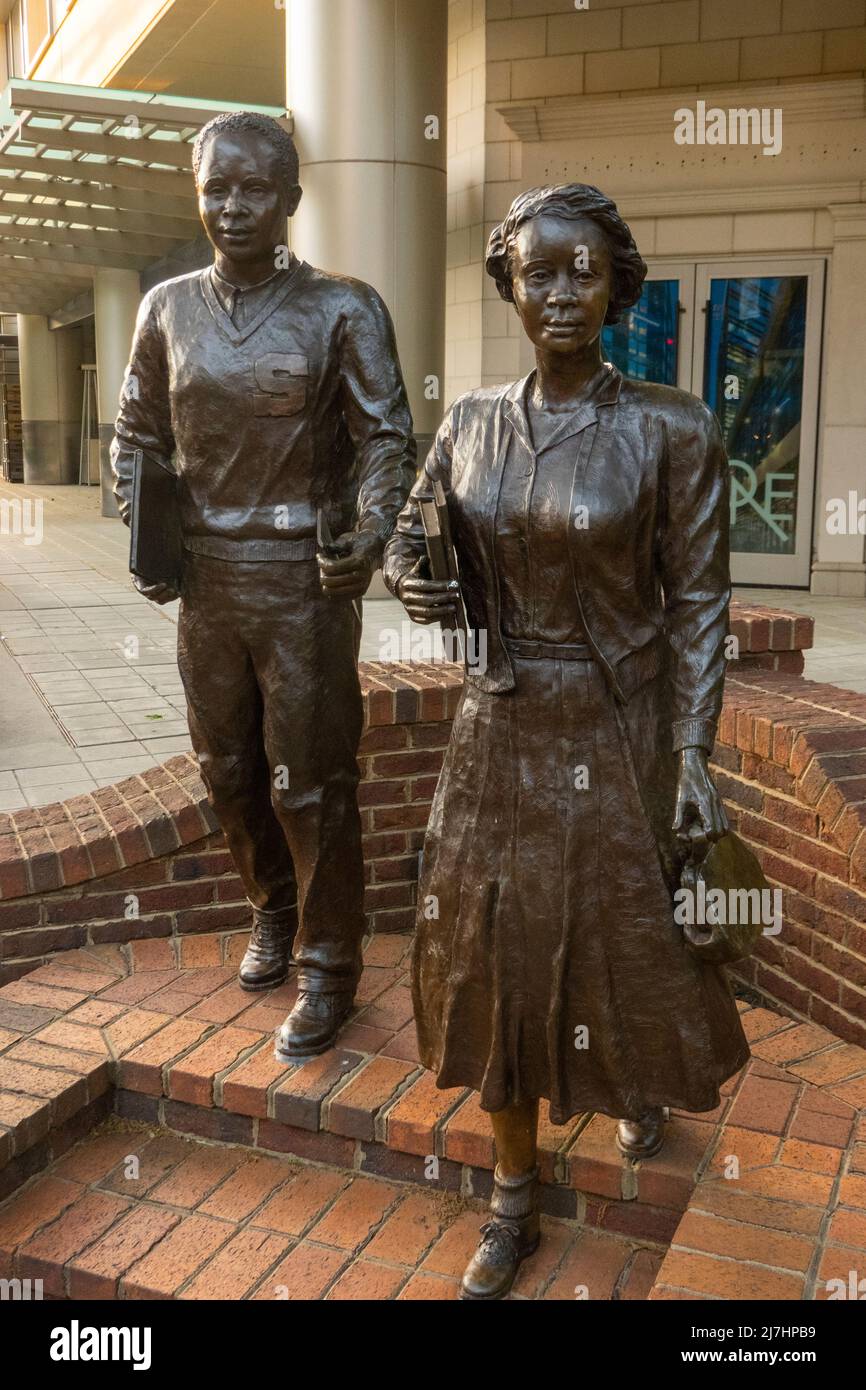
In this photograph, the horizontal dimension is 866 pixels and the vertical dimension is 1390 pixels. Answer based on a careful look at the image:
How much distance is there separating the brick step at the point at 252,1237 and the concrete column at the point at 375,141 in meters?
7.48

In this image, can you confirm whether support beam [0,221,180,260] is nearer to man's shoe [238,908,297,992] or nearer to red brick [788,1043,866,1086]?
man's shoe [238,908,297,992]

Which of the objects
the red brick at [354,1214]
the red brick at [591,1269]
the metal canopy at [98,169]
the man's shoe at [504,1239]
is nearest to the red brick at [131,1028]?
the red brick at [354,1214]

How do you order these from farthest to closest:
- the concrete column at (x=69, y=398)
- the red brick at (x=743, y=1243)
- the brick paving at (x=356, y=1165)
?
1. the concrete column at (x=69, y=398)
2. the brick paving at (x=356, y=1165)
3. the red brick at (x=743, y=1243)

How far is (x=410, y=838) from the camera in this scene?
14.5ft

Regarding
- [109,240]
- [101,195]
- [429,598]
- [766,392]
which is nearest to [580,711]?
[429,598]

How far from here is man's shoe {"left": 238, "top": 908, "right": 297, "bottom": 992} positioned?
3832mm

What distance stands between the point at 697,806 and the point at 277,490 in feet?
4.60

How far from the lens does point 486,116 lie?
35.1ft

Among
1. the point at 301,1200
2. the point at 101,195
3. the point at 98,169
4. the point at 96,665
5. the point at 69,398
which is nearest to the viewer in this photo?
the point at 301,1200

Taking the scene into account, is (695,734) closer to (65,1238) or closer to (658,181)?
(65,1238)

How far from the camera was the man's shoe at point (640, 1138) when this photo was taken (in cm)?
299

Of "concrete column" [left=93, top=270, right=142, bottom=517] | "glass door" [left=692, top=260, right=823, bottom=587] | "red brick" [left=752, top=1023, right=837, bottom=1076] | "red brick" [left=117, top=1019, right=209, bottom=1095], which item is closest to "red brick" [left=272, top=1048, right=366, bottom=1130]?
"red brick" [left=117, top=1019, right=209, bottom=1095]

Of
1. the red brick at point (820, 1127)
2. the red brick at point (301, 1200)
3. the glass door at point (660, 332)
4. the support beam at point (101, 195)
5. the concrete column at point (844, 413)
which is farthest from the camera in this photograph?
the support beam at point (101, 195)

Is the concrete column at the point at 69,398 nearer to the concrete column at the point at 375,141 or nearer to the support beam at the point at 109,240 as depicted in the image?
the support beam at the point at 109,240
